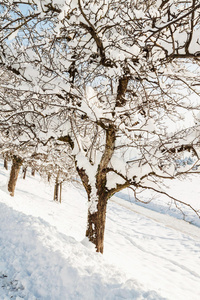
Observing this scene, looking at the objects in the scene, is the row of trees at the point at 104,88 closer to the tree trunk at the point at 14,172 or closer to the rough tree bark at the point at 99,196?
the rough tree bark at the point at 99,196

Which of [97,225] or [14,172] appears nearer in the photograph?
[97,225]

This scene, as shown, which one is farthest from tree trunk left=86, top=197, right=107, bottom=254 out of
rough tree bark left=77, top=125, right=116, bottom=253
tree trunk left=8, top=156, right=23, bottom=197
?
tree trunk left=8, top=156, right=23, bottom=197

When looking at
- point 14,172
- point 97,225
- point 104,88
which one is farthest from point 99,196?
point 14,172

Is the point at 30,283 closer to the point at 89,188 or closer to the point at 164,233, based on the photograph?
the point at 89,188

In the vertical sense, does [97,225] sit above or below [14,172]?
below

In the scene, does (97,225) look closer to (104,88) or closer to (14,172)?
(104,88)

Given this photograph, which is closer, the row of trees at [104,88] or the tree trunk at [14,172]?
the row of trees at [104,88]

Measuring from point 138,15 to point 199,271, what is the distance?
10161 mm

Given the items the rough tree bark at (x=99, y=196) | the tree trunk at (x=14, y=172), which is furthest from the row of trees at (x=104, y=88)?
the tree trunk at (x=14, y=172)

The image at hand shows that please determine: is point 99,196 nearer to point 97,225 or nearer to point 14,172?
point 97,225

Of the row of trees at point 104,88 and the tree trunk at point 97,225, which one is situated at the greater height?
the row of trees at point 104,88

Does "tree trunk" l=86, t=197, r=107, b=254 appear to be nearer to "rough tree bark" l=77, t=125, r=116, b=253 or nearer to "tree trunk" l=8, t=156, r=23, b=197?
"rough tree bark" l=77, t=125, r=116, b=253

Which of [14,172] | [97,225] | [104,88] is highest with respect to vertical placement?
[104,88]

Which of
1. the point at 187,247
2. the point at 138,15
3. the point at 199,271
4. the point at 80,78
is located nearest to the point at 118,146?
the point at 80,78
